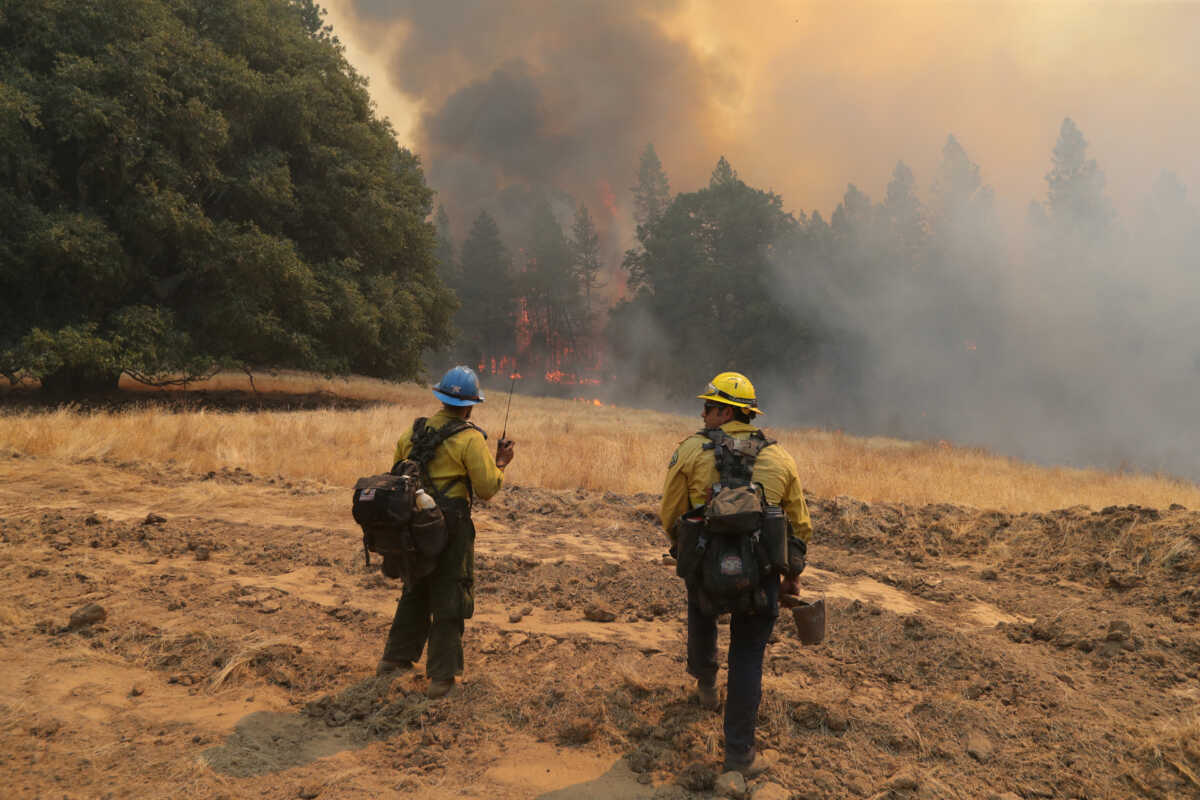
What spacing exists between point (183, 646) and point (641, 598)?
148 inches

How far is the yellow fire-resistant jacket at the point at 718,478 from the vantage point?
3645 mm

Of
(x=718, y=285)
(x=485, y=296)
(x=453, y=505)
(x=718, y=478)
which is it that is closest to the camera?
(x=718, y=478)

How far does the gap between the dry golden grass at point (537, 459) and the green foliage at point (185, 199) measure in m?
4.09

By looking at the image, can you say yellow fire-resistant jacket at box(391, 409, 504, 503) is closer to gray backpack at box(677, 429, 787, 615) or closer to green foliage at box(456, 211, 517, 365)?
gray backpack at box(677, 429, 787, 615)

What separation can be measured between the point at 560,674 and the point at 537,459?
27.9 ft

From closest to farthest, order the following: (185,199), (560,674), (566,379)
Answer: (560,674), (185,199), (566,379)

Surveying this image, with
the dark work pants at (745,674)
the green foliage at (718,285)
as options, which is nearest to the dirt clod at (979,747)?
the dark work pants at (745,674)

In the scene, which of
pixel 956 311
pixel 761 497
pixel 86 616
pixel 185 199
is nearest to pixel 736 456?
pixel 761 497

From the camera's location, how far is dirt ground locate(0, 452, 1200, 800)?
364 cm

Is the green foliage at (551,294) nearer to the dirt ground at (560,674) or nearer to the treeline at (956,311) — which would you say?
the treeline at (956,311)

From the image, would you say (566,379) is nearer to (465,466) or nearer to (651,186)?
(651,186)

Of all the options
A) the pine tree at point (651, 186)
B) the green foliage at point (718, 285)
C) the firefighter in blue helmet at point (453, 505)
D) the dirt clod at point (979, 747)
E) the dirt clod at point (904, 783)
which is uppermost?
the pine tree at point (651, 186)

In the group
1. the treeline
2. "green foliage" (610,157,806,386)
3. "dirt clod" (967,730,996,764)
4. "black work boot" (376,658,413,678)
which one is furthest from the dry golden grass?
"green foliage" (610,157,806,386)

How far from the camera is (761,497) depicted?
3.50 m
